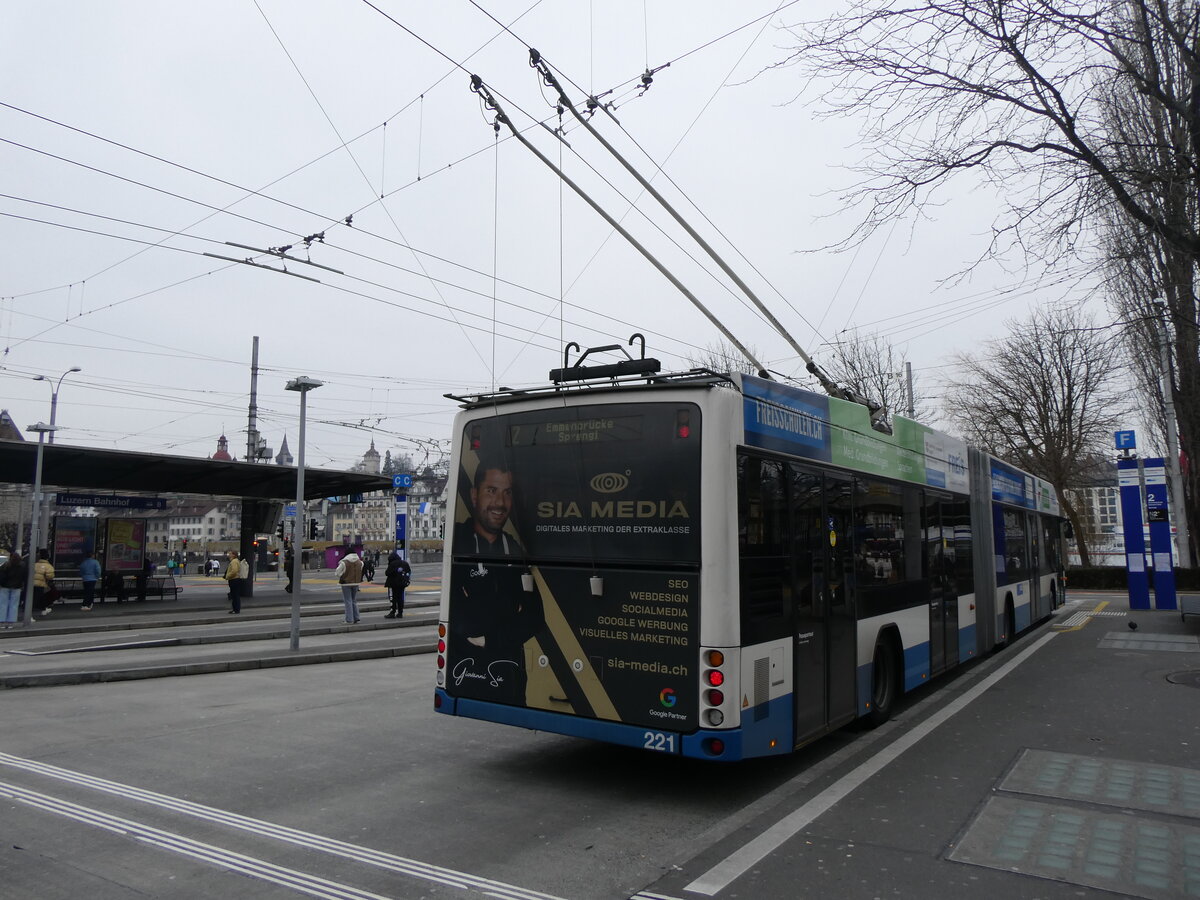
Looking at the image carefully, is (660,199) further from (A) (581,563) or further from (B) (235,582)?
(B) (235,582)

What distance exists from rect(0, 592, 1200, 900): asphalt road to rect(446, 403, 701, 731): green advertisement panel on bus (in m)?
0.81

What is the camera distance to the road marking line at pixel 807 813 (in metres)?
4.55

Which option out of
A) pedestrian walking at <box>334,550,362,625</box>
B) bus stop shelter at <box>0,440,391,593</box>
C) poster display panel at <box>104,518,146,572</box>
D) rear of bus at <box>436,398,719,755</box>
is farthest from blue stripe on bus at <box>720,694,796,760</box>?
poster display panel at <box>104,518,146,572</box>

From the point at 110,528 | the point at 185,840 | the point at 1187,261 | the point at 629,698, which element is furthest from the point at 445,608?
the point at 110,528

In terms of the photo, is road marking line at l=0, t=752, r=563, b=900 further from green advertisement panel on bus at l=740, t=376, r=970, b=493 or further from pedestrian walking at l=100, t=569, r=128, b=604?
pedestrian walking at l=100, t=569, r=128, b=604

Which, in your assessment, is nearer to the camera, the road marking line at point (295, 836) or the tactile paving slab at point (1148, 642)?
the road marking line at point (295, 836)

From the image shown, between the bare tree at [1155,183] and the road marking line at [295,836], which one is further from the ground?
the bare tree at [1155,183]

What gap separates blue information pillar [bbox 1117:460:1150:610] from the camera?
71.5ft

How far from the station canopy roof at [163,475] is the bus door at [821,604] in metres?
20.3

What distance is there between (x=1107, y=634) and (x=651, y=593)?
1435 cm

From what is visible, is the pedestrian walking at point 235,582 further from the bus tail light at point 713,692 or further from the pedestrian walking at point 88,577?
the bus tail light at point 713,692

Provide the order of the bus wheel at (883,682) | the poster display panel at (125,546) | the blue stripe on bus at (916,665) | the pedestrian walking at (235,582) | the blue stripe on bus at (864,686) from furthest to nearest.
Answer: the poster display panel at (125,546), the pedestrian walking at (235,582), the blue stripe on bus at (916,665), the bus wheel at (883,682), the blue stripe on bus at (864,686)

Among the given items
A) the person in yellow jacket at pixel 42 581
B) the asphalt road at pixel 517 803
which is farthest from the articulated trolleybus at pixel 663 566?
the person in yellow jacket at pixel 42 581

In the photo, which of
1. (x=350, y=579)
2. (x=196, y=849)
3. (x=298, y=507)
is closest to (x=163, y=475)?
(x=350, y=579)
